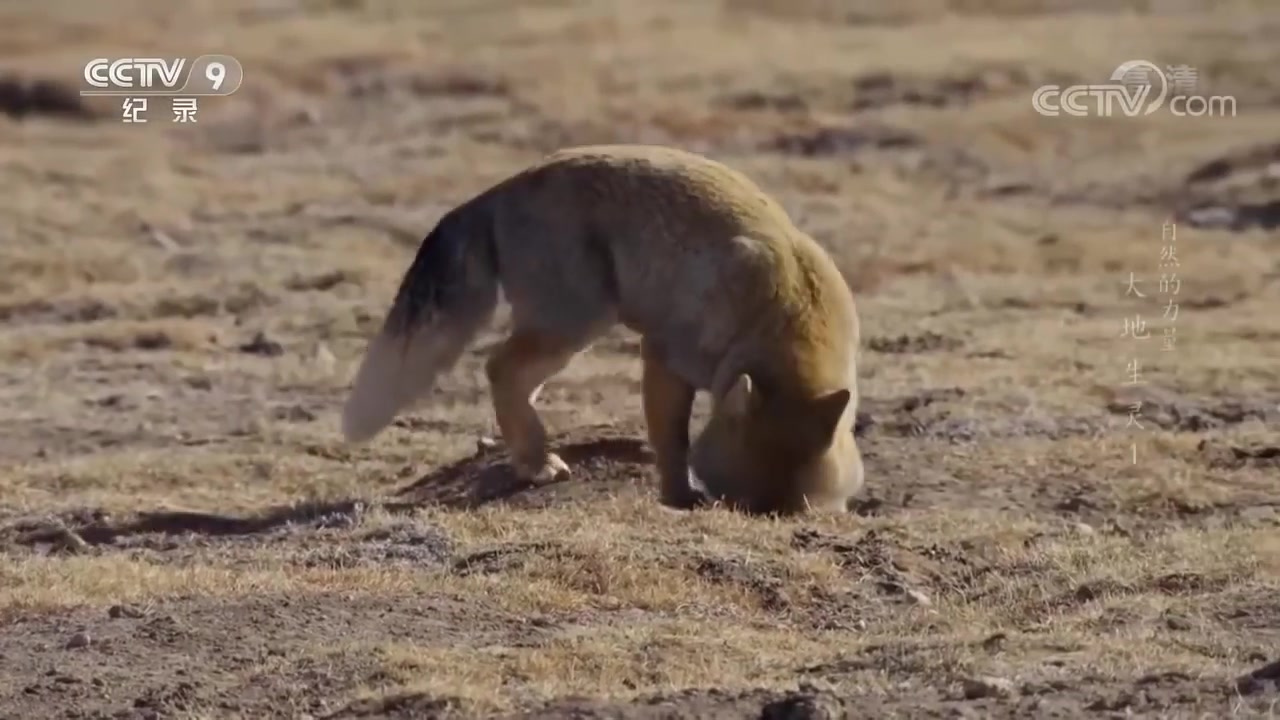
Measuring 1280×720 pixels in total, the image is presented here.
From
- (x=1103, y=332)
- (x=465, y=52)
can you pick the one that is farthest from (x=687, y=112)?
(x=1103, y=332)

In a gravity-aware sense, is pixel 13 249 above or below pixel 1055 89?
below

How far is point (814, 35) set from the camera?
3862cm

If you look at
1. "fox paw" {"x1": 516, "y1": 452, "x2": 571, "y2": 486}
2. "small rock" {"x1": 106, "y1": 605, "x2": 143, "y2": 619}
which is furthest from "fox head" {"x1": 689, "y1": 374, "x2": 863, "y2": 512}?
"small rock" {"x1": 106, "y1": 605, "x2": 143, "y2": 619}

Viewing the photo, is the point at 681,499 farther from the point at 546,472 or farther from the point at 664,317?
the point at 664,317

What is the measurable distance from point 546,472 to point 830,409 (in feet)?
5.68

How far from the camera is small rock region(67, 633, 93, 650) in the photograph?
24.9 feet

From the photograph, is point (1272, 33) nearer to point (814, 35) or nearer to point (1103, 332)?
point (814, 35)

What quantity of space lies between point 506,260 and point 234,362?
20.1 feet

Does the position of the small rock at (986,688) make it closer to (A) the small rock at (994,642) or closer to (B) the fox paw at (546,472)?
(A) the small rock at (994,642)

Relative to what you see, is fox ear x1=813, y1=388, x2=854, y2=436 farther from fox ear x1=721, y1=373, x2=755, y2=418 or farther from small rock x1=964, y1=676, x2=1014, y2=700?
small rock x1=964, y1=676, x2=1014, y2=700

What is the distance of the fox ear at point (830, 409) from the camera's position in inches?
390

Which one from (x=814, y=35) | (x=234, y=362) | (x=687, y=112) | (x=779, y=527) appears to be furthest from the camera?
(x=814, y=35)

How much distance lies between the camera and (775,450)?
10.1m

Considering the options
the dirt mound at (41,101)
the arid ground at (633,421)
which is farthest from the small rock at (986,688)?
the dirt mound at (41,101)
